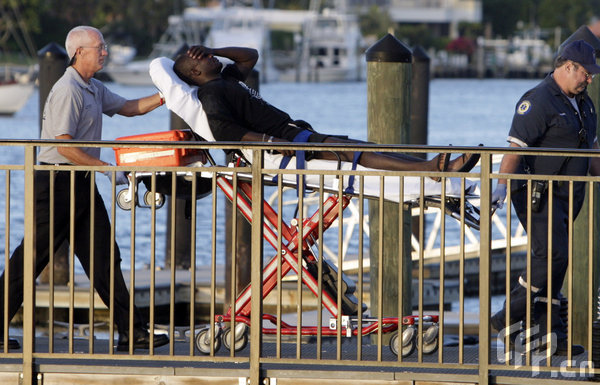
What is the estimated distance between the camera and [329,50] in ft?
352

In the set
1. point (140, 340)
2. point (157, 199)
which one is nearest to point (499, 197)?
point (157, 199)

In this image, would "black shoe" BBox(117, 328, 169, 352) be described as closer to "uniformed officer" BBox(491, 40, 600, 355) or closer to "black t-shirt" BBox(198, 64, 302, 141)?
"black t-shirt" BBox(198, 64, 302, 141)

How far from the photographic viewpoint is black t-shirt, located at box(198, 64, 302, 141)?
20.8ft

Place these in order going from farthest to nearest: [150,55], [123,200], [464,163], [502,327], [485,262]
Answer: [150,55], [502,327], [123,200], [464,163], [485,262]

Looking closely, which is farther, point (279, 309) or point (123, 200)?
point (123, 200)

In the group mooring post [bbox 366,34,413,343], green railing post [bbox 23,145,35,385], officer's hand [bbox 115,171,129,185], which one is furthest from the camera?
mooring post [bbox 366,34,413,343]

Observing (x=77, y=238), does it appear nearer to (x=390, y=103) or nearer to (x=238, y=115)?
(x=238, y=115)

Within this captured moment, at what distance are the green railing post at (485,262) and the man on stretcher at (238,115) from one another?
72cm

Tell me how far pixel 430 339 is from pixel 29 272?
2094 mm

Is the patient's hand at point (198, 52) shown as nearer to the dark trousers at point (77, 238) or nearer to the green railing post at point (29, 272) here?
the dark trousers at point (77, 238)

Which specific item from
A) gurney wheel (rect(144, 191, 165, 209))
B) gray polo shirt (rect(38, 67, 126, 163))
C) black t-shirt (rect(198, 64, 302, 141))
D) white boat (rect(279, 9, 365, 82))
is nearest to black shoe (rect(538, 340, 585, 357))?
black t-shirt (rect(198, 64, 302, 141))

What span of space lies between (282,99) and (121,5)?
106ft

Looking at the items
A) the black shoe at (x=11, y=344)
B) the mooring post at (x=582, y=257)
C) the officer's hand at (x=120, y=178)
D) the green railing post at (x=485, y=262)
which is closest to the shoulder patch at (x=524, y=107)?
the green railing post at (x=485, y=262)

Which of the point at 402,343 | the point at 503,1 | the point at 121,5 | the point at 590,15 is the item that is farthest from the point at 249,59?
the point at 503,1
